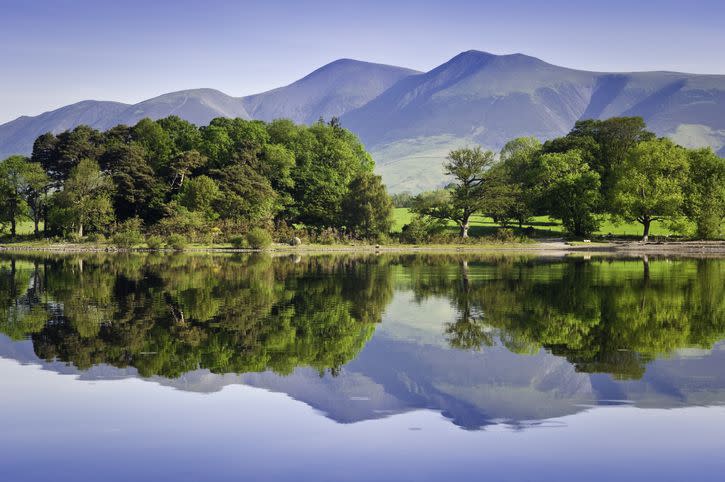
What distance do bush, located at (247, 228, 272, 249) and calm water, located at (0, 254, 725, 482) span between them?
1624 inches

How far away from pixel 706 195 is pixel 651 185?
279 inches

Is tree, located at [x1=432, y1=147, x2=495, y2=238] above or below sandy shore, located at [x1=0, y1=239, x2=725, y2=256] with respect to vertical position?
above

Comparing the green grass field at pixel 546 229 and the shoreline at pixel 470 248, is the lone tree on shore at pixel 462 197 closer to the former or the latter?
the green grass field at pixel 546 229

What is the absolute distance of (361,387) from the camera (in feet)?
48.0

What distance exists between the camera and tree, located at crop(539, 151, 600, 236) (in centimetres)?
8588

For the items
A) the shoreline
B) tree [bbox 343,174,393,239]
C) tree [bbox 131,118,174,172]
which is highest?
tree [bbox 131,118,174,172]

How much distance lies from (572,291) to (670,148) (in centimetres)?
6419

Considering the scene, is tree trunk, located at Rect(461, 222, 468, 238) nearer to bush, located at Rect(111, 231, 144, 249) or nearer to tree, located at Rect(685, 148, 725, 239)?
tree, located at Rect(685, 148, 725, 239)

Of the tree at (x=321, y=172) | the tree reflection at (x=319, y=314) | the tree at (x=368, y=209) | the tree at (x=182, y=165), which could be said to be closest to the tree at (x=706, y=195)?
the tree at (x=368, y=209)

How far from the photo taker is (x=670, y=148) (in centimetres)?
8781

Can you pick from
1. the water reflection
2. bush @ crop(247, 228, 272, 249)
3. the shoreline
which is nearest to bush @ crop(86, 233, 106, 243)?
the shoreline

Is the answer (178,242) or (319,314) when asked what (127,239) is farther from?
(319,314)

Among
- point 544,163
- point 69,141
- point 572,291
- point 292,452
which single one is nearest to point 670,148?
point 544,163

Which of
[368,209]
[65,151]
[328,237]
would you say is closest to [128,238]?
[328,237]
